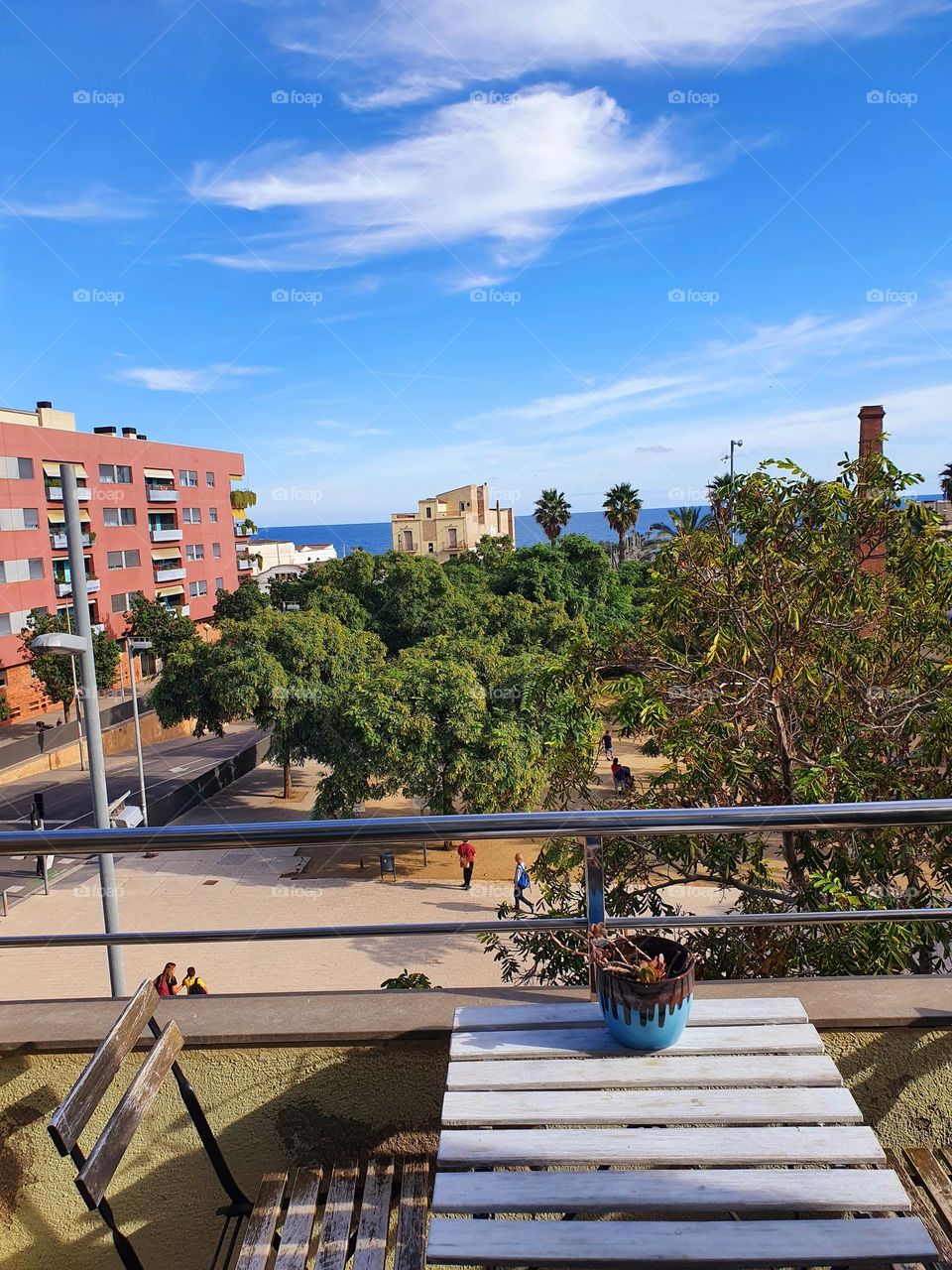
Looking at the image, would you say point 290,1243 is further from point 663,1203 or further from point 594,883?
point 594,883

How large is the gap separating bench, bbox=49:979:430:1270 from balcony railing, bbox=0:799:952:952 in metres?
0.36

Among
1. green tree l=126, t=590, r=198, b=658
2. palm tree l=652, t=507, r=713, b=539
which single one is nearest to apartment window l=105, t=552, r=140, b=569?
green tree l=126, t=590, r=198, b=658

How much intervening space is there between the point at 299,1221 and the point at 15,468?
46140 millimetres

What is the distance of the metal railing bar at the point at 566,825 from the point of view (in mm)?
2416

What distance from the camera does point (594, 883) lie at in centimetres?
254

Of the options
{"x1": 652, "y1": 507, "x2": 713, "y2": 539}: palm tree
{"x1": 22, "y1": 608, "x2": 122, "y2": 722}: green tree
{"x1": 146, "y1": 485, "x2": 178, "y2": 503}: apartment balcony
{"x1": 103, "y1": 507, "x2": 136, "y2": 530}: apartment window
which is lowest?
{"x1": 22, "y1": 608, "x2": 122, "y2": 722}: green tree

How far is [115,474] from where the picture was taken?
172 ft

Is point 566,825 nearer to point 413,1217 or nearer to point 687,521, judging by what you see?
point 413,1217

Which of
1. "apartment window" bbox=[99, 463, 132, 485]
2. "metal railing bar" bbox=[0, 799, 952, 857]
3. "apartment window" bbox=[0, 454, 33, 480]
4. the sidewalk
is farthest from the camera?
"apartment window" bbox=[99, 463, 132, 485]

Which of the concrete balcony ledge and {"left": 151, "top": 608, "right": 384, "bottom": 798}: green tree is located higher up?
the concrete balcony ledge

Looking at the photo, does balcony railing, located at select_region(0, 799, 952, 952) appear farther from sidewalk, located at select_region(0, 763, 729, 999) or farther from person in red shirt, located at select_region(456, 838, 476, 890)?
person in red shirt, located at select_region(456, 838, 476, 890)

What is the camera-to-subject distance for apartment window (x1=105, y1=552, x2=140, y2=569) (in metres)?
51.5

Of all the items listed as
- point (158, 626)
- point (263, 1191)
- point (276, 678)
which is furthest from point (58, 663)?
point (263, 1191)

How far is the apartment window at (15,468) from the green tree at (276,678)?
1908cm
